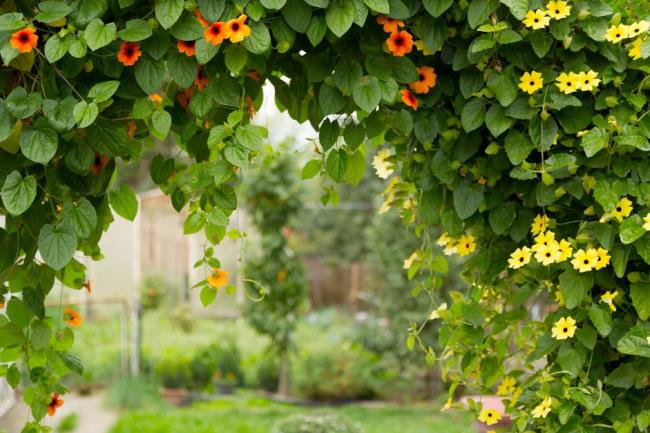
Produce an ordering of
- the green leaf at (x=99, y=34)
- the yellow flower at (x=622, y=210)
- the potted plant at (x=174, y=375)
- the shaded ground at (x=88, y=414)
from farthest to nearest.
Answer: the potted plant at (x=174, y=375) → the shaded ground at (x=88, y=414) → the yellow flower at (x=622, y=210) → the green leaf at (x=99, y=34)

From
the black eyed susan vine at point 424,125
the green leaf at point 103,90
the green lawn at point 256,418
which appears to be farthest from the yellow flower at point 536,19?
the green lawn at point 256,418

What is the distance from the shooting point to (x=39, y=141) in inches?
45.2

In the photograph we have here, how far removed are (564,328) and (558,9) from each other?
20.5 inches

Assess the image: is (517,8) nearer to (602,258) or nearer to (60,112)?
(602,258)

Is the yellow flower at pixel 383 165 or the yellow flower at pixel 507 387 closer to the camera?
the yellow flower at pixel 507 387

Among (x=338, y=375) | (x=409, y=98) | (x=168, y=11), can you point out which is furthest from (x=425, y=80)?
(x=338, y=375)

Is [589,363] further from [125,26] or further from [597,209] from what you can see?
[125,26]

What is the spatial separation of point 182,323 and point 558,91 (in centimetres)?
635

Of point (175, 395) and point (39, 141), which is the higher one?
point (39, 141)

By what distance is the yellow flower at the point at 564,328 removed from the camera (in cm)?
125

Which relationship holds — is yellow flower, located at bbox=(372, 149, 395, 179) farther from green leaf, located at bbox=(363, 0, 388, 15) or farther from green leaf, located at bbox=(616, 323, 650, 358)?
green leaf, located at bbox=(616, 323, 650, 358)

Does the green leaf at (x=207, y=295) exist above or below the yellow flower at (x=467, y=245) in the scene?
below

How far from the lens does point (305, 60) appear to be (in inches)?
51.0

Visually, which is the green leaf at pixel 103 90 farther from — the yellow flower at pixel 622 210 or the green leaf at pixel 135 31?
the yellow flower at pixel 622 210
